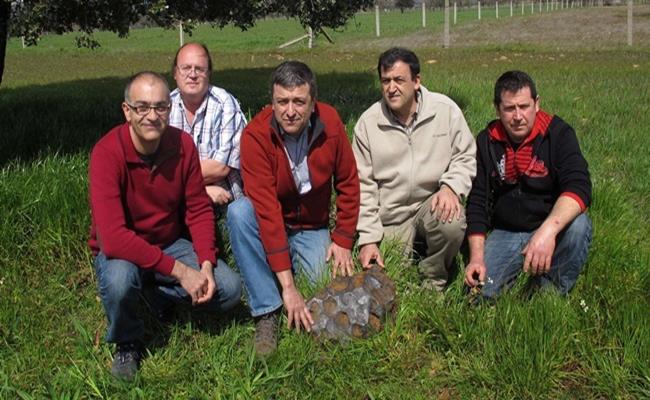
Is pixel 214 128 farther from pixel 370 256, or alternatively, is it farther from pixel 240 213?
pixel 370 256

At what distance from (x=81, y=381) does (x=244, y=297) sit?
113cm

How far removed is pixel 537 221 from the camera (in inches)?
163

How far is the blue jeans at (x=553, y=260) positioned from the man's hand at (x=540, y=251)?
0.15 metres

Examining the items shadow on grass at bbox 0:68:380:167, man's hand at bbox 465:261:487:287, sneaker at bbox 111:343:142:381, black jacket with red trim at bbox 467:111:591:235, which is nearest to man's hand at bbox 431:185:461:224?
black jacket with red trim at bbox 467:111:591:235

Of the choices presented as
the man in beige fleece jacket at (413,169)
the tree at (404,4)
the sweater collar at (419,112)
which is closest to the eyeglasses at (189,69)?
the man in beige fleece jacket at (413,169)

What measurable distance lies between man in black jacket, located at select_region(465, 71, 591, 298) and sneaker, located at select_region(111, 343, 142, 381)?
6.56ft

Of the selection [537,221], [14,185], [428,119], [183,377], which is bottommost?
[183,377]

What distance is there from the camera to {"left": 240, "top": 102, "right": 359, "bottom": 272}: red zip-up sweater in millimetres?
3816

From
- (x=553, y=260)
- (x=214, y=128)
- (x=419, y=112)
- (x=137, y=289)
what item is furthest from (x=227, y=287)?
(x=553, y=260)

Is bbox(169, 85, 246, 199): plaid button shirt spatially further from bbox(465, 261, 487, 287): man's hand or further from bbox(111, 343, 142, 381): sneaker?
bbox(465, 261, 487, 287): man's hand

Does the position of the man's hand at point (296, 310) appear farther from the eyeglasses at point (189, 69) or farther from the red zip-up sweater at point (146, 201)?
the eyeglasses at point (189, 69)

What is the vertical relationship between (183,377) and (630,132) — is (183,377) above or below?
below

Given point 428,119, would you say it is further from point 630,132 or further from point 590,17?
point 590,17

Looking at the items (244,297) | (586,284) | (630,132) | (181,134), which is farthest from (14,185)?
(630,132)
